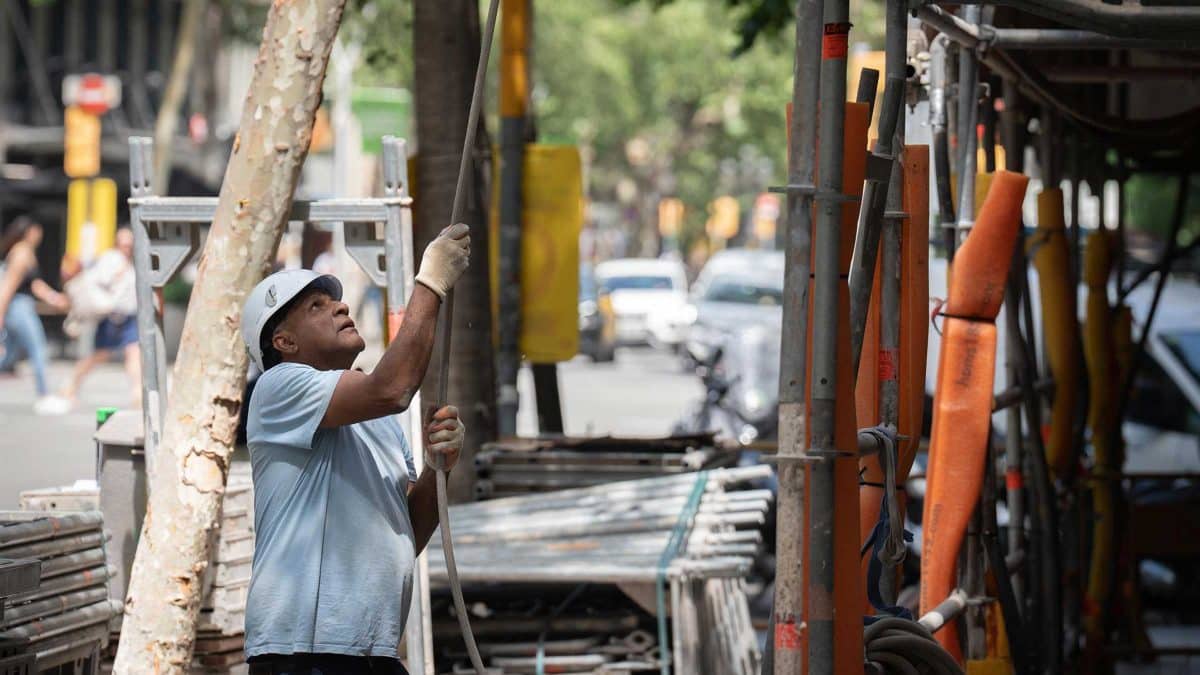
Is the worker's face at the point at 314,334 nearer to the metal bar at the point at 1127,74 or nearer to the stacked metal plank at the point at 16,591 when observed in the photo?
the stacked metal plank at the point at 16,591

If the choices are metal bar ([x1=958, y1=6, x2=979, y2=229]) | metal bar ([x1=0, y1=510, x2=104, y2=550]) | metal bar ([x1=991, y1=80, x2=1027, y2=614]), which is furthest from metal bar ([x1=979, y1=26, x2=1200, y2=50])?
metal bar ([x1=0, y1=510, x2=104, y2=550])

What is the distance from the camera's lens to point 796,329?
12.0ft

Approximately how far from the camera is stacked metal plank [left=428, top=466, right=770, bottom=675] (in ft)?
21.0

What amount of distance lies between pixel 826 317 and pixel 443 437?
949 millimetres

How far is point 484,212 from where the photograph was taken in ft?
30.0

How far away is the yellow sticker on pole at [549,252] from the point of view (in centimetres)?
1016

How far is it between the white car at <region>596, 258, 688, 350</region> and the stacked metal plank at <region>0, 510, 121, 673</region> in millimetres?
31354

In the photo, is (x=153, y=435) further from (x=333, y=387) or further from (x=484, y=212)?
(x=484, y=212)

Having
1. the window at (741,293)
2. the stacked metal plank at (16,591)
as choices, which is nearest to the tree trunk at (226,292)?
the stacked metal plank at (16,591)

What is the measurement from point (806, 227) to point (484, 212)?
18.3 ft

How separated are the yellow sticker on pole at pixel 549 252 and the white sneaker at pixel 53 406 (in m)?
9.01

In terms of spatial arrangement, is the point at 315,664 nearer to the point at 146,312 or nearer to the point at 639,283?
the point at 146,312

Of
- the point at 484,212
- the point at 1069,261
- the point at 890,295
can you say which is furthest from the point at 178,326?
Result: the point at 890,295

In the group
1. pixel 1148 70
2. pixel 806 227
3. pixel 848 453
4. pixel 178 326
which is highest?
pixel 1148 70
